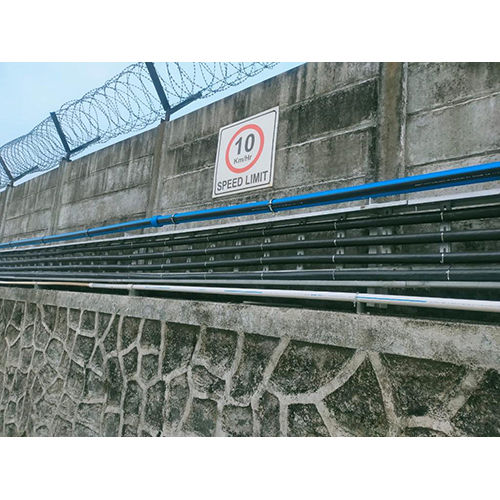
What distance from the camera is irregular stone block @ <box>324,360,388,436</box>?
7.42 ft

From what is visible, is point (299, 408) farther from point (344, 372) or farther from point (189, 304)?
point (189, 304)

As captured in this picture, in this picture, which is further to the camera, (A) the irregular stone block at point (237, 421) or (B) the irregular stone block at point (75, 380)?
(B) the irregular stone block at point (75, 380)

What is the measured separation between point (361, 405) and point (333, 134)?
284 centimetres

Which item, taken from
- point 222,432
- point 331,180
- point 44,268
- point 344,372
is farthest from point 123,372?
point 44,268

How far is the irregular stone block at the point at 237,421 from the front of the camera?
2.87 metres

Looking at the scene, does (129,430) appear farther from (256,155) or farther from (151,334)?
(256,155)

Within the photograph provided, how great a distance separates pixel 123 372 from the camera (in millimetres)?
4035

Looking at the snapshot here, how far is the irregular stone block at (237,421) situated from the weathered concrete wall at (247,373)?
0.01 meters

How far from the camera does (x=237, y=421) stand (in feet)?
9.61

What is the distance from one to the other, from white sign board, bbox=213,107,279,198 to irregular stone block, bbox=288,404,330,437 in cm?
270

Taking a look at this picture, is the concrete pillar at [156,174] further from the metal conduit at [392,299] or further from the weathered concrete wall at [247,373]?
the metal conduit at [392,299]

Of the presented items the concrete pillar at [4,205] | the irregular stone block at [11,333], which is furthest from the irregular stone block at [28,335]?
the concrete pillar at [4,205]

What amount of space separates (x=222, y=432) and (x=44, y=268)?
Answer: 528cm

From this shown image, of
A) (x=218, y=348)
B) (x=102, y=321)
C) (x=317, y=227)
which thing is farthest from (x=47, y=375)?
(x=317, y=227)
